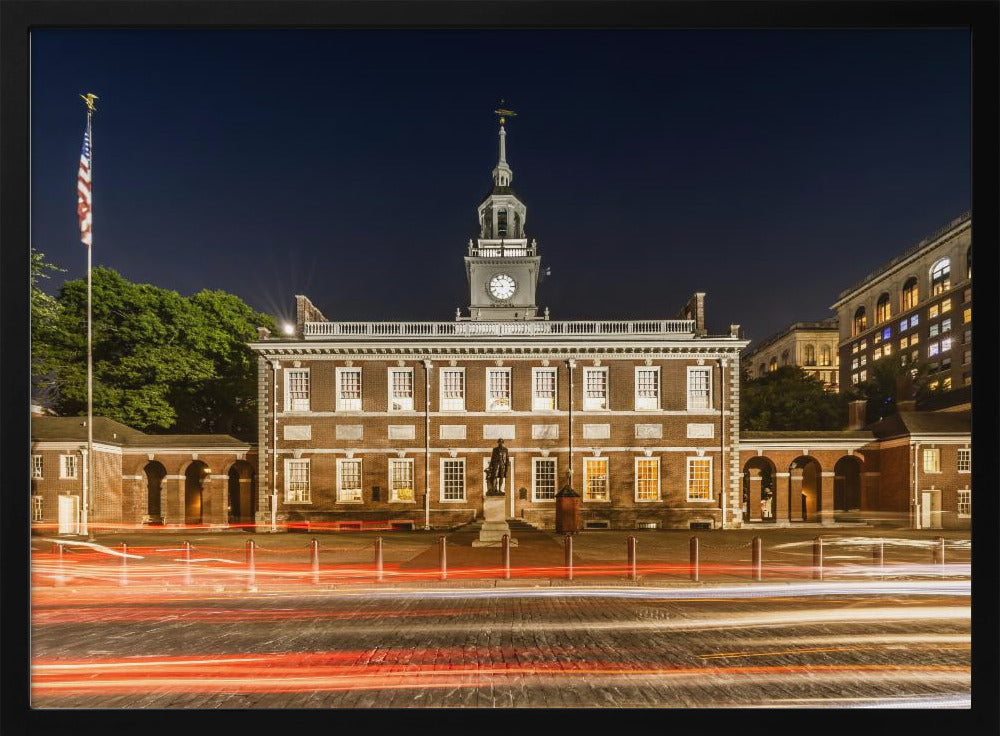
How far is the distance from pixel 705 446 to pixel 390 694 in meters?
25.1

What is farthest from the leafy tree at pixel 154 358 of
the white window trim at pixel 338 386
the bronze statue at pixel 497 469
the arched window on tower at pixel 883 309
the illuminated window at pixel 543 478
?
the arched window on tower at pixel 883 309

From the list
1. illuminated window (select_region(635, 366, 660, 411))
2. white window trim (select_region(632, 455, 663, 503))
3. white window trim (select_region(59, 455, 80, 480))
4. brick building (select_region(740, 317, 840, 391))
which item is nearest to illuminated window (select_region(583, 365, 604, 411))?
illuminated window (select_region(635, 366, 660, 411))

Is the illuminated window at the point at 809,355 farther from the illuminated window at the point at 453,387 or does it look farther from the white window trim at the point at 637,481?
the illuminated window at the point at 453,387

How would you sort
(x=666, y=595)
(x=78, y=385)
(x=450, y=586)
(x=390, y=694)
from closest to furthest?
(x=390, y=694) < (x=666, y=595) < (x=450, y=586) < (x=78, y=385)

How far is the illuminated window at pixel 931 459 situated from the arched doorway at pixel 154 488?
36.8 meters

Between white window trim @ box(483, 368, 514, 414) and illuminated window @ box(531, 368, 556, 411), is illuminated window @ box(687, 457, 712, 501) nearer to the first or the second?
illuminated window @ box(531, 368, 556, 411)

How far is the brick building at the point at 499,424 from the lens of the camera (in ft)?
91.5

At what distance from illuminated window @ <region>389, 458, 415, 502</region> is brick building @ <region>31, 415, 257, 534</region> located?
290 inches

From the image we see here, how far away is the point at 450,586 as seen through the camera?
11.8 meters

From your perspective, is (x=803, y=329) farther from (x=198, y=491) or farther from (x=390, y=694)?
(x=390, y=694)

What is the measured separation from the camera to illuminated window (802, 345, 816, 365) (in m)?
67.7

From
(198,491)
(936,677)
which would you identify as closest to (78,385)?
(198,491)

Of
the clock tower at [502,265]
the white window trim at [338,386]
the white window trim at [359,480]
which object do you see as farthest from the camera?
the clock tower at [502,265]
